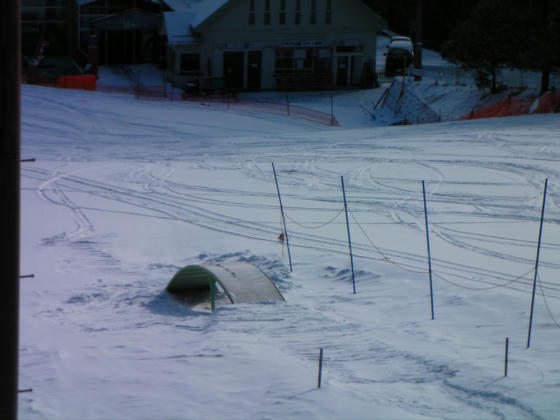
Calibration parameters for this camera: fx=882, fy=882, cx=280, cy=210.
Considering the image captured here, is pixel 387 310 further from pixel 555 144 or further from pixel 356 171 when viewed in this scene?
pixel 555 144

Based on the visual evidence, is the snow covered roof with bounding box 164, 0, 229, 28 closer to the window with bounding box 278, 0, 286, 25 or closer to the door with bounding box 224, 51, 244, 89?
the door with bounding box 224, 51, 244, 89

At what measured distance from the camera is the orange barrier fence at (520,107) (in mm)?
33469

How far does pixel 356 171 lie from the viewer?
2375 cm

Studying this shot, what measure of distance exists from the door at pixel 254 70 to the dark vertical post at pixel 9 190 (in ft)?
131

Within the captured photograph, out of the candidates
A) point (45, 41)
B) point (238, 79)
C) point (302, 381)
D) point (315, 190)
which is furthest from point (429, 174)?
point (45, 41)

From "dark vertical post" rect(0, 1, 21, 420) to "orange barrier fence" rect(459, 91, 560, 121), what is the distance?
30432 millimetres

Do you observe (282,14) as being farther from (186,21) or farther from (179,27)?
(179,27)

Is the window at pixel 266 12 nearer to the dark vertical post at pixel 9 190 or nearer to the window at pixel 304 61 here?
the window at pixel 304 61

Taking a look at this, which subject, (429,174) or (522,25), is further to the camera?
(522,25)

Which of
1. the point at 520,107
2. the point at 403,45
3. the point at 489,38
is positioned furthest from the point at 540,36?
the point at 403,45

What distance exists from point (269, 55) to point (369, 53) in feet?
17.1

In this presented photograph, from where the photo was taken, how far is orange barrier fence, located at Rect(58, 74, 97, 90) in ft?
125

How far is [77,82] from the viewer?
125 feet

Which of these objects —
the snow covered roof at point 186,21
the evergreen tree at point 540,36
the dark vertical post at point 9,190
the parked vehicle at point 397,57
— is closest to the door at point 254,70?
the snow covered roof at point 186,21
